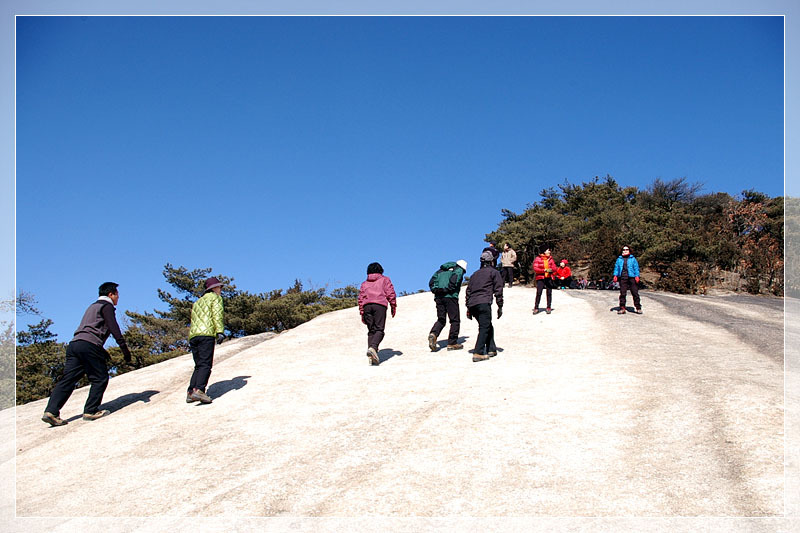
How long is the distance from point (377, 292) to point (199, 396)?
12.4ft

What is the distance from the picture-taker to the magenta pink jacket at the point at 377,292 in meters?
11.6

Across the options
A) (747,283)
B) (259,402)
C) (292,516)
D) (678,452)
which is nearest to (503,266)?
(747,283)

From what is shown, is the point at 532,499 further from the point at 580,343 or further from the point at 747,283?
the point at 747,283

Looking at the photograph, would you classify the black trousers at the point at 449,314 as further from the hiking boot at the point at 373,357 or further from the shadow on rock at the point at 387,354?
the hiking boot at the point at 373,357

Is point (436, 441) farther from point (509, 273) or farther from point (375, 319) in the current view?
point (509, 273)

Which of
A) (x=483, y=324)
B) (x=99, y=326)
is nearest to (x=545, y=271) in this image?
(x=483, y=324)

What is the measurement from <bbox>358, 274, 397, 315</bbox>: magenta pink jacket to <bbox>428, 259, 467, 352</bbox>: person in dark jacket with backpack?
1.05 m

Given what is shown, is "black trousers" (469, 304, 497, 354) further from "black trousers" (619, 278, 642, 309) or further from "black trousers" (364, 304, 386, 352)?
"black trousers" (619, 278, 642, 309)

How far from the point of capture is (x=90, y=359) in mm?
9344

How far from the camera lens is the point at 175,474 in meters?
6.73

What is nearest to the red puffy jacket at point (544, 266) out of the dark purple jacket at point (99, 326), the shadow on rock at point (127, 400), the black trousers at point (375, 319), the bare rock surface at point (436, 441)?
the bare rock surface at point (436, 441)

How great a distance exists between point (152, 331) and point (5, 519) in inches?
1076

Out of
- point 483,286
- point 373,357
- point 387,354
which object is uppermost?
point 483,286

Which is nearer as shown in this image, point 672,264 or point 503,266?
point 503,266
